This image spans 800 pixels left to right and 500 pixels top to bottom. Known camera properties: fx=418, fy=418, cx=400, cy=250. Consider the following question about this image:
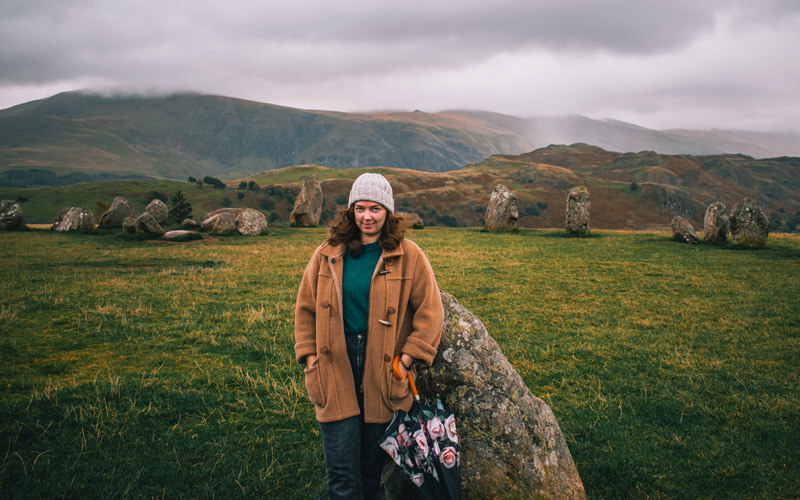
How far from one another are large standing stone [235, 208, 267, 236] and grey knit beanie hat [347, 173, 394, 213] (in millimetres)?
25300

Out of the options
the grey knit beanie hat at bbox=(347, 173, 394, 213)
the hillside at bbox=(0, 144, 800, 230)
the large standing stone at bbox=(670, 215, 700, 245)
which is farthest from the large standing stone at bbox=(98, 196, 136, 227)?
the large standing stone at bbox=(670, 215, 700, 245)

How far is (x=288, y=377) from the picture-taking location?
23.4ft

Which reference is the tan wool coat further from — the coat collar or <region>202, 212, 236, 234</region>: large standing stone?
<region>202, 212, 236, 234</region>: large standing stone

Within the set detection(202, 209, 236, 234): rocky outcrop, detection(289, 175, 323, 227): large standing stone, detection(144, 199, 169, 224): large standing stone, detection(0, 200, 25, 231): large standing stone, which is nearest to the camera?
detection(0, 200, 25, 231): large standing stone

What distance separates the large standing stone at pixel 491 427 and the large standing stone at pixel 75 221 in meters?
31.1

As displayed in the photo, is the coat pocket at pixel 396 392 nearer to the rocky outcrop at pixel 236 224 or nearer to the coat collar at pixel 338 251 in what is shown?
the coat collar at pixel 338 251

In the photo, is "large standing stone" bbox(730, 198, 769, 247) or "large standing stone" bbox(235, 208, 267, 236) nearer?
"large standing stone" bbox(730, 198, 769, 247)

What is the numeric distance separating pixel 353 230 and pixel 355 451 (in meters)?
1.95

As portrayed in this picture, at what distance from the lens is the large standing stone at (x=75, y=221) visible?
27.2 m

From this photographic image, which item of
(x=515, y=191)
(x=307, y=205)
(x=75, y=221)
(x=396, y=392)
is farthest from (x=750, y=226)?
(x=515, y=191)

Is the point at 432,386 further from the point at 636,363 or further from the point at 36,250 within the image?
the point at 36,250

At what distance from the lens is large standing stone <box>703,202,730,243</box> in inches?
866

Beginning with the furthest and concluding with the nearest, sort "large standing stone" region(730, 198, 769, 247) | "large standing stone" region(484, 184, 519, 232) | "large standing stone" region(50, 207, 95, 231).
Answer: "large standing stone" region(484, 184, 519, 232)
"large standing stone" region(50, 207, 95, 231)
"large standing stone" region(730, 198, 769, 247)

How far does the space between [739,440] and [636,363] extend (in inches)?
94.8
